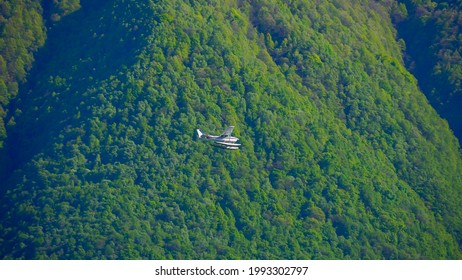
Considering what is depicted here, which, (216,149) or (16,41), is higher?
(216,149)

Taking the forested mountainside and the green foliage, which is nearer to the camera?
the forested mountainside

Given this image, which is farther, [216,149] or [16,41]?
[16,41]

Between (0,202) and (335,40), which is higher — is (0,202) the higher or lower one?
the lower one

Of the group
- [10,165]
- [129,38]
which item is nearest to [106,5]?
[129,38]

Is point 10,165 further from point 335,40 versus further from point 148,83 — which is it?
point 335,40
